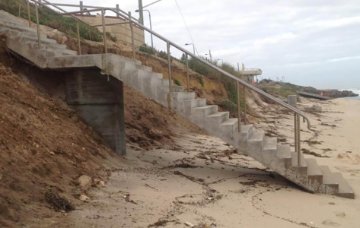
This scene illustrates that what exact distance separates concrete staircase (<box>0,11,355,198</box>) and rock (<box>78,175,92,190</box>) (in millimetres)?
2936

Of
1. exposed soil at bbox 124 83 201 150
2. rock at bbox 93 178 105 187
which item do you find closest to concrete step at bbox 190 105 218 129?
rock at bbox 93 178 105 187

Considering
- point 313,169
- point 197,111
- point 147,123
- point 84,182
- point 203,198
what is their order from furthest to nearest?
point 147,123, point 197,111, point 313,169, point 203,198, point 84,182

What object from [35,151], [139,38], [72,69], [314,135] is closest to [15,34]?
[72,69]

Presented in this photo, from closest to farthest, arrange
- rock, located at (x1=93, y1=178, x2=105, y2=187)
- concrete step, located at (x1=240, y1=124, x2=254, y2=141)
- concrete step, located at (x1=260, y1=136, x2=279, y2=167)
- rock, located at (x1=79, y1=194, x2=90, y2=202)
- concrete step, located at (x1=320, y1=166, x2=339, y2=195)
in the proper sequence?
1. rock, located at (x1=79, y1=194, x2=90, y2=202)
2. rock, located at (x1=93, y1=178, x2=105, y2=187)
3. concrete step, located at (x1=320, y1=166, x2=339, y2=195)
4. concrete step, located at (x1=260, y1=136, x2=279, y2=167)
5. concrete step, located at (x1=240, y1=124, x2=254, y2=141)

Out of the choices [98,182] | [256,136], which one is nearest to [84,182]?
[98,182]

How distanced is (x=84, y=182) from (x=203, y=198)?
2.01 meters

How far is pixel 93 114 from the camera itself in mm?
11367

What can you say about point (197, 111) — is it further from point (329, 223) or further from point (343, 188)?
point (329, 223)

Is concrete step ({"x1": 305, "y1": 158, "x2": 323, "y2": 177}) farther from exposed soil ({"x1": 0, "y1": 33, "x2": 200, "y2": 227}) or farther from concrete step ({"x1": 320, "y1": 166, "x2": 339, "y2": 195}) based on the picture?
exposed soil ({"x1": 0, "y1": 33, "x2": 200, "y2": 227})

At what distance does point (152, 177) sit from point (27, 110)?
8.93 feet

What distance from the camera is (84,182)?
7.70 m

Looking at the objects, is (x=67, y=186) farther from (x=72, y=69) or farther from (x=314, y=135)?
(x=314, y=135)

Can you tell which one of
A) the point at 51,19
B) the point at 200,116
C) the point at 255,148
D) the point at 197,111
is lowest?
the point at 255,148

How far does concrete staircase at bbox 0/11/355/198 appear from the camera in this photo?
967 cm
